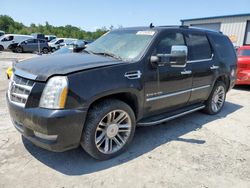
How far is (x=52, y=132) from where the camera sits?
9.15 feet

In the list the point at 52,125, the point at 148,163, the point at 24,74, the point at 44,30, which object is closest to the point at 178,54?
the point at 148,163

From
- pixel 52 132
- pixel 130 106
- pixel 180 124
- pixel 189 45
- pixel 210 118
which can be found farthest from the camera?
pixel 210 118

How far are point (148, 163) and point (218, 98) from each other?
125 inches

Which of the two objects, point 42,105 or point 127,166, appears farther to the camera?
point 127,166

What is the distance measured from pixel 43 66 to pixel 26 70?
9.2 inches

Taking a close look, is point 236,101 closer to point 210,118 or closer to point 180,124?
point 210,118

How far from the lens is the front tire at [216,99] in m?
5.40

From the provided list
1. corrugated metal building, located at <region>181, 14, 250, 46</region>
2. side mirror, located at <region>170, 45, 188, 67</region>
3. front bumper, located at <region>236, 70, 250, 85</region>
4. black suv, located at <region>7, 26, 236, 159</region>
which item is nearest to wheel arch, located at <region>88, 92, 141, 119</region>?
black suv, located at <region>7, 26, 236, 159</region>

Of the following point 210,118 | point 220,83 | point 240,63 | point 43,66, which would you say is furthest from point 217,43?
point 43,66

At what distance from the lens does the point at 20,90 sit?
120 inches

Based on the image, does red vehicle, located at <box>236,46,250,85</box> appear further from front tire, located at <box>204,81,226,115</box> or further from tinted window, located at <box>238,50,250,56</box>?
front tire, located at <box>204,81,226,115</box>

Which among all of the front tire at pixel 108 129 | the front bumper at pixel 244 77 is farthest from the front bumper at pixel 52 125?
the front bumper at pixel 244 77

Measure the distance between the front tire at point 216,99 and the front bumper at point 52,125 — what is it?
343 centimetres

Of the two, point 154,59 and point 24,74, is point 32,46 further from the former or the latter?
point 154,59
